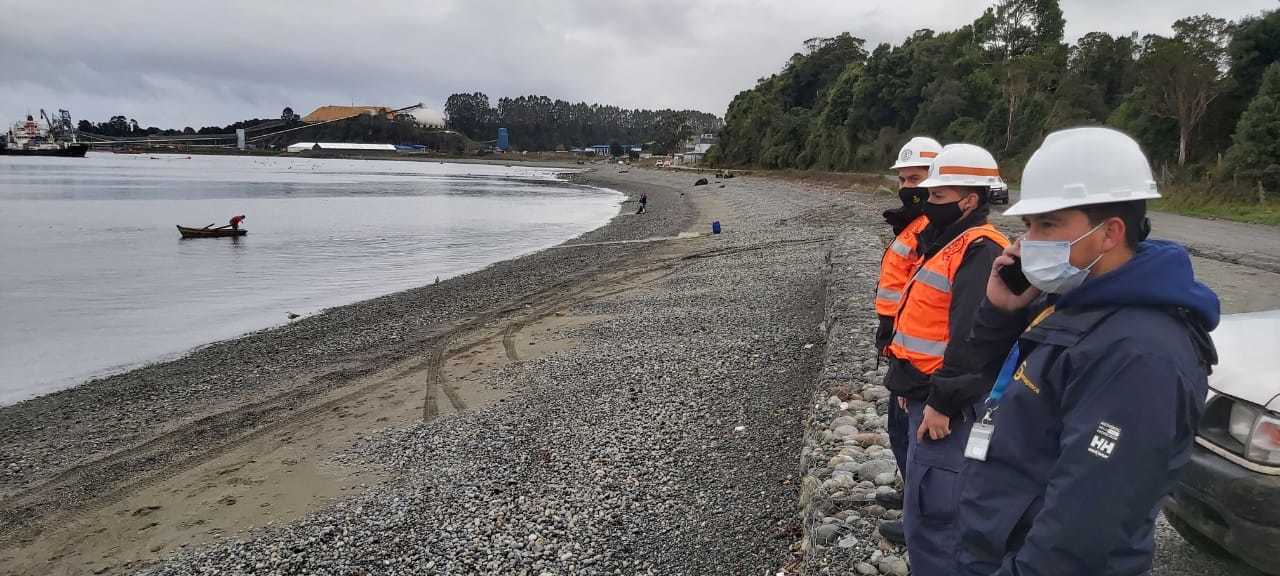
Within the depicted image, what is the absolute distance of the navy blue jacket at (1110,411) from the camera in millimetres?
1629

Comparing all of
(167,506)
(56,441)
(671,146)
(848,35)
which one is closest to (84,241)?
(56,441)

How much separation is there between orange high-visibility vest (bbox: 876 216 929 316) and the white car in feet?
4.36

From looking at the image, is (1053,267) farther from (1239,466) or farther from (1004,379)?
(1239,466)

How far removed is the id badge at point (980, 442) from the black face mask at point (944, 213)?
1424mm

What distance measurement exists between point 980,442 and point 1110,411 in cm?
42

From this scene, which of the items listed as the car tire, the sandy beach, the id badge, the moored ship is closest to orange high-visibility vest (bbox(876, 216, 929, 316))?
the sandy beach

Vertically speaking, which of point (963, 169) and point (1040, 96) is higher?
point (1040, 96)

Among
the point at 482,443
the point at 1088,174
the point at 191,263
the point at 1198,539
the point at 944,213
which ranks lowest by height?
the point at 191,263

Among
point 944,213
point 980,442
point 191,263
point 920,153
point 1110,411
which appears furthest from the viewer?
point 191,263

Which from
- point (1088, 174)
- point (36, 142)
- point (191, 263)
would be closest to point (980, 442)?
point (1088, 174)

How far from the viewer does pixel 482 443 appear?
23.5ft

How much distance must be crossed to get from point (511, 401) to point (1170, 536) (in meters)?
6.37

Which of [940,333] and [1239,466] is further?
[940,333]

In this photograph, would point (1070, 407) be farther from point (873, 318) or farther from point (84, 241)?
point (84, 241)
